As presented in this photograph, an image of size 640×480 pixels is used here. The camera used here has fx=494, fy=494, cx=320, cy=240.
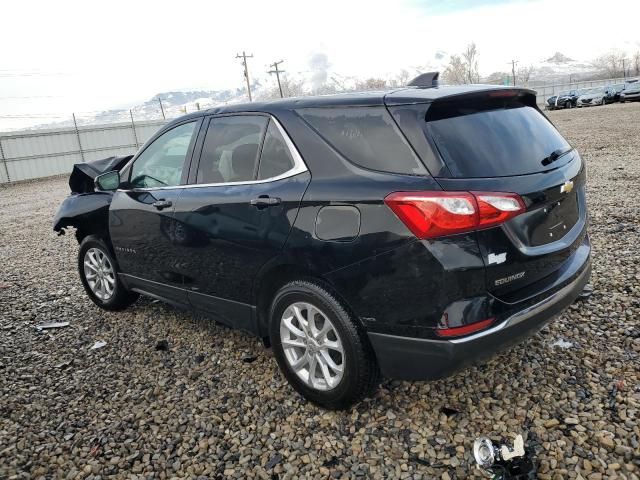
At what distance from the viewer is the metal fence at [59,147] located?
80.9ft

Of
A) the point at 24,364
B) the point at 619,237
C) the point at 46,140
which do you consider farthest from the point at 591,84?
the point at 24,364

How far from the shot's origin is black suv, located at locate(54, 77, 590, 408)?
2.28 m

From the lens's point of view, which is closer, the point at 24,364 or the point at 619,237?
the point at 24,364

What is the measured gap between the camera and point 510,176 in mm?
2406

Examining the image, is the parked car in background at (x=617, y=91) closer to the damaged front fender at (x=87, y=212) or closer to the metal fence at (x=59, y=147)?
the metal fence at (x=59, y=147)

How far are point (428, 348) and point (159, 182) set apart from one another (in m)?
2.58

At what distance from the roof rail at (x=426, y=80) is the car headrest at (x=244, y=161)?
106 cm

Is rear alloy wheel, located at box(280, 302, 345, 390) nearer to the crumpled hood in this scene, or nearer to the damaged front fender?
the damaged front fender

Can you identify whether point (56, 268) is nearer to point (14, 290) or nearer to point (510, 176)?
point (14, 290)

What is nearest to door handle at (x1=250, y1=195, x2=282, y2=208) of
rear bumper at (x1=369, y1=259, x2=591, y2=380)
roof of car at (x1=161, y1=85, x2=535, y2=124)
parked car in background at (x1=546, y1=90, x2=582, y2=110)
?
roof of car at (x1=161, y1=85, x2=535, y2=124)

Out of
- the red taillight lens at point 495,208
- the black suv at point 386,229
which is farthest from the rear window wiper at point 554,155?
the red taillight lens at point 495,208

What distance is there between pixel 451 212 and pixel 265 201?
1118mm

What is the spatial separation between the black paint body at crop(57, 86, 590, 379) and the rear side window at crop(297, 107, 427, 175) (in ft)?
0.13

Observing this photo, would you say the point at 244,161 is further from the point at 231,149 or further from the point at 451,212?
the point at 451,212
